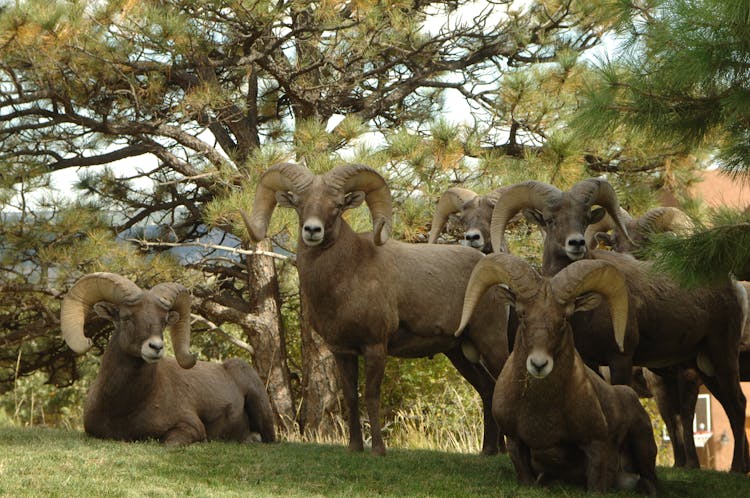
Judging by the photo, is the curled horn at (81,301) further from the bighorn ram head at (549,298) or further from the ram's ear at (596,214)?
the ram's ear at (596,214)

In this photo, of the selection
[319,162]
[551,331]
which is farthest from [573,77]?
[551,331]

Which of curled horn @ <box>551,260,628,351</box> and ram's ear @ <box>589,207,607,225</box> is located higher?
ram's ear @ <box>589,207,607,225</box>

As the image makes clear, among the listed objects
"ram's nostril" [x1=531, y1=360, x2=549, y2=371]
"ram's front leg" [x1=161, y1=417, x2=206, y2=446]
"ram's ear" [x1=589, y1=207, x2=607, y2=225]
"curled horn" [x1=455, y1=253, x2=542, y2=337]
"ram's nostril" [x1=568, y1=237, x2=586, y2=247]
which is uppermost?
"ram's ear" [x1=589, y1=207, x2=607, y2=225]

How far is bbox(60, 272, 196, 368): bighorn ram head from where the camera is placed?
8984 mm

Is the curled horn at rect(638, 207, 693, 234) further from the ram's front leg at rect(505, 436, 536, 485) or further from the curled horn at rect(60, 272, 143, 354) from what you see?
the curled horn at rect(60, 272, 143, 354)

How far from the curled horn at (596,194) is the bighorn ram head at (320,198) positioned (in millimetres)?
1646

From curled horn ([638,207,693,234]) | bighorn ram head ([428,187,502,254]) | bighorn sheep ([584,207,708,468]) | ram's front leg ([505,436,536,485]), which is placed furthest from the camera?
bighorn ram head ([428,187,502,254])

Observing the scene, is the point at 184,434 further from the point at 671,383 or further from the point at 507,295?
the point at 671,383

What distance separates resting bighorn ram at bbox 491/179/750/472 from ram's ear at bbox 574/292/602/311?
1198 millimetres

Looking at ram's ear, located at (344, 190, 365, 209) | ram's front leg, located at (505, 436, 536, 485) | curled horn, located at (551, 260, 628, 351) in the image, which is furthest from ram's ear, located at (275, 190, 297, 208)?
ram's front leg, located at (505, 436, 536, 485)

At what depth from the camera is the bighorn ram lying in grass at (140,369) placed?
29.7ft

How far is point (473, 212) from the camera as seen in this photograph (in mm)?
10453

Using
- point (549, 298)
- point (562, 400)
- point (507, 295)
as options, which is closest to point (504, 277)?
point (507, 295)

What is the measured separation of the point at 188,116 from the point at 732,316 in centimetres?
821
